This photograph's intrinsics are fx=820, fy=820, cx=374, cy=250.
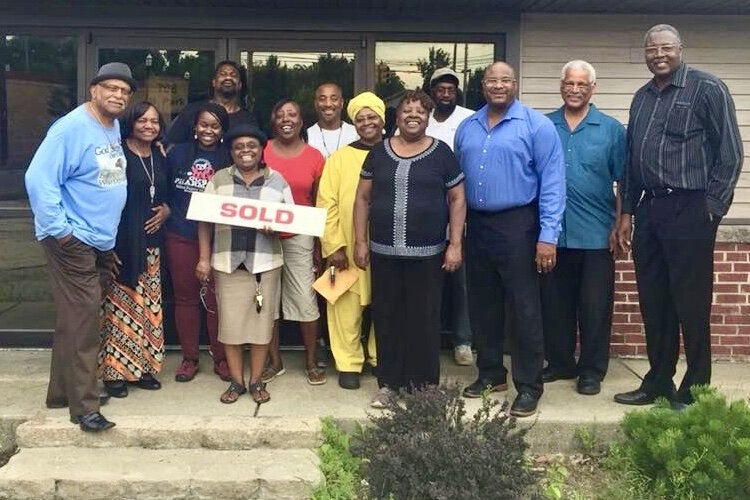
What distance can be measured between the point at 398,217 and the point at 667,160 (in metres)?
1.47

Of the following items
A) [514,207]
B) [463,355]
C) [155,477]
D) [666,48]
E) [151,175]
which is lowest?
[155,477]

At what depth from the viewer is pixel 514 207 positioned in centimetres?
445

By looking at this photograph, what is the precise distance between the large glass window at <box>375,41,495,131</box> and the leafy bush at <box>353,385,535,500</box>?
111 inches

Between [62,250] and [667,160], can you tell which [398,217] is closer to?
[667,160]

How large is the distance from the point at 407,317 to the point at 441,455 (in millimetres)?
1350

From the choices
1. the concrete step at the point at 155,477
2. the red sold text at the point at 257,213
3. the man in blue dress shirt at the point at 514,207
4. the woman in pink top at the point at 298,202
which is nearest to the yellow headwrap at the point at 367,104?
the woman in pink top at the point at 298,202

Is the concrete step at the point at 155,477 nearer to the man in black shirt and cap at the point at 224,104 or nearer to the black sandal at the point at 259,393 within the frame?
the black sandal at the point at 259,393

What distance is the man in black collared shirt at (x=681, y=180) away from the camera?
4.27 m

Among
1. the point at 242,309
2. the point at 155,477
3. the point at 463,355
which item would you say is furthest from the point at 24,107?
the point at 463,355

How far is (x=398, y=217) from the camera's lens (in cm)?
446

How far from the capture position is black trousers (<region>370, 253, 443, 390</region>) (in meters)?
4.55

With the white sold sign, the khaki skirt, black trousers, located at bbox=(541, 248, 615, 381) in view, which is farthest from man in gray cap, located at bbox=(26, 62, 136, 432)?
black trousers, located at bbox=(541, 248, 615, 381)

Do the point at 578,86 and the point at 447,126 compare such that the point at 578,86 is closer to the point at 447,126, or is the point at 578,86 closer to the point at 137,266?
the point at 447,126

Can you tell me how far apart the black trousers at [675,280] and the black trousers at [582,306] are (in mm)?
280
